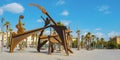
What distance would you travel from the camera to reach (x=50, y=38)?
1205 inches

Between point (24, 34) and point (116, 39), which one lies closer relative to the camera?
point (24, 34)

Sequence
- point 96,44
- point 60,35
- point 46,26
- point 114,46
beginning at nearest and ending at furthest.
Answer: point 60,35 → point 46,26 → point 114,46 → point 96,44

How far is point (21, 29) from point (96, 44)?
98.9 m

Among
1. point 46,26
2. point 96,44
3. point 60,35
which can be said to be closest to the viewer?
point 60,35

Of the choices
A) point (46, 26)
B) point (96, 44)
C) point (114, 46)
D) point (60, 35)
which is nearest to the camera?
point (60, 35)

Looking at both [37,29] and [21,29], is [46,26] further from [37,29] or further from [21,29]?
[21,29]

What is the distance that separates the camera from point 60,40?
100ft

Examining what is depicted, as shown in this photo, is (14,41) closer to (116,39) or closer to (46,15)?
(46,15)

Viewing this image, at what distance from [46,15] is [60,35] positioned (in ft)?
11.1

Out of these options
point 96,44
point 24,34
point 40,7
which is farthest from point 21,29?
point 96,44

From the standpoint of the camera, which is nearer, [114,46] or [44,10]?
[44,10]

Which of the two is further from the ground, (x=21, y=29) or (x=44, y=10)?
(x=44, y=10)

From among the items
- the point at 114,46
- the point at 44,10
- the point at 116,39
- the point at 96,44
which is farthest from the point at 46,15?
the point at 116,39

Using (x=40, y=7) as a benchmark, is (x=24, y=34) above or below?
below
